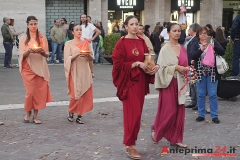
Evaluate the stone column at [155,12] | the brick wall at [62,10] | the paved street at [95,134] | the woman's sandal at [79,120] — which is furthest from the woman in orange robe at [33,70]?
the stone column at [155,12]

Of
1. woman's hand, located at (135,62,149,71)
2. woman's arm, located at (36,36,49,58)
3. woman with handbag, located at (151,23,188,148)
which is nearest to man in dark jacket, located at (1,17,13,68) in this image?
woman's arm, located at (36,36,49,58)

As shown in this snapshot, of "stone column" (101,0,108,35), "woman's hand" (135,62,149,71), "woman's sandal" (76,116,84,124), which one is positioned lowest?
"woman's sandal" (76,116,84,124)

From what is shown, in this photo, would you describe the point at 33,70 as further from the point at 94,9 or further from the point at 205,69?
the point at 94,9

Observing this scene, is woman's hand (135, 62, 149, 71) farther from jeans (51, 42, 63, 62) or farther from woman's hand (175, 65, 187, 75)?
jeans (51, 42, 63, 62)

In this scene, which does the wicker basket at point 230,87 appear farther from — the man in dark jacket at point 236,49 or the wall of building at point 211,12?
the wall of building at point 211,12

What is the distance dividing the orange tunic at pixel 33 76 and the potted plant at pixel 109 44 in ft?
34.4

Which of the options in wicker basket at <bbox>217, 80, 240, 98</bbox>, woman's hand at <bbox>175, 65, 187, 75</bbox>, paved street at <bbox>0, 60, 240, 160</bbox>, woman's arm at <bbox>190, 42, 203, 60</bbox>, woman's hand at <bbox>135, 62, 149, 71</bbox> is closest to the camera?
woman's hand at <bbox>135, 62, 149, 71</bbox>

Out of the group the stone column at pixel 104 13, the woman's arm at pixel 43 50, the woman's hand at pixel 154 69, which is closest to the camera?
the woman's hand at pixel 154 69

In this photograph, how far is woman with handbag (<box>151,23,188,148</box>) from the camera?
Result: 664 cm

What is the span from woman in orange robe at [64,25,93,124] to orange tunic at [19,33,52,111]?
0.48 meters

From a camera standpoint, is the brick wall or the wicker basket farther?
the brick wall

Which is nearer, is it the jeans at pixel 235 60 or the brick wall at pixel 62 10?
the jeans at pixel 235 60

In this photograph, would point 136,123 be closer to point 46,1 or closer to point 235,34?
point 235,34

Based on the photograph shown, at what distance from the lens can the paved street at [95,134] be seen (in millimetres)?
6474
